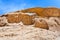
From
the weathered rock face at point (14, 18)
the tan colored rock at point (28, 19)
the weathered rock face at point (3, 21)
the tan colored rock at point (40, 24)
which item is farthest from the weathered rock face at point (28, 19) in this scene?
the weathered rock face at point (3, 21)

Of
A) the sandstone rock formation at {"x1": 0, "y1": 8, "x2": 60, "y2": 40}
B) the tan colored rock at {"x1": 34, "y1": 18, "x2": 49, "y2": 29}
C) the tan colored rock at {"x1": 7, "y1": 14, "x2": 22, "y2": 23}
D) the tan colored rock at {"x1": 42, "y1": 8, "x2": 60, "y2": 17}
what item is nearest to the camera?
the sandstone rock formation at {"x1": 0, "y1": 8, "x2": 60, "y2": 40}

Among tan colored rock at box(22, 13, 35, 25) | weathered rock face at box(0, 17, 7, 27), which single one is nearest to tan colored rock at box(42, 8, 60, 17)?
tan colored rock at box(22, 13, 35, 25)

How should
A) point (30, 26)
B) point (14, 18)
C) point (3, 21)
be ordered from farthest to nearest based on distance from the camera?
point (14, 18) < point (3, 21) < point (30, 26)

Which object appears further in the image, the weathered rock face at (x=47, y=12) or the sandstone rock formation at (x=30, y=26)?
the weathered rock face at (x=47, y=12)

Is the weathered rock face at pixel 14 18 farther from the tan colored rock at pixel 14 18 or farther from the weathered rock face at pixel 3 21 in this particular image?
the weathered rock face at pixel 3 21

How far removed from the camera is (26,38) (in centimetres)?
408

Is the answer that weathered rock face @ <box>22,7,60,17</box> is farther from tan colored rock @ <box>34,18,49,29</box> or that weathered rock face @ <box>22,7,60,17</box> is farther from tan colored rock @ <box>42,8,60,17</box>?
tan colored rock @ <box>34,18,49,29</box>

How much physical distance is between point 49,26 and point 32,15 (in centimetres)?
67

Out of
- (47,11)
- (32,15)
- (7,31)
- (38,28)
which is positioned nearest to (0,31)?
(7,31)

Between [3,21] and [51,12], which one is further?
[51,12]

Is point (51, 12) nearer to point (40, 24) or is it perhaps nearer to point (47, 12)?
point (47, 12)

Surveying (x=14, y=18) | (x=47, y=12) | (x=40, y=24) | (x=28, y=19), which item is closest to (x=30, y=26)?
(x=40, y=24)

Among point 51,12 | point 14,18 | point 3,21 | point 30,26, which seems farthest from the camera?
point 51,12

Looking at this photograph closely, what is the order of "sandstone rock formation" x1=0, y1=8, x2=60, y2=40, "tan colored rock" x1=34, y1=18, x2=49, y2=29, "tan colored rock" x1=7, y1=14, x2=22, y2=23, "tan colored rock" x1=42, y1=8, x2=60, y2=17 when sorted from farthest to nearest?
1. "tan colored rock" x1=42, y1=8, x2=60, y2=17
2. "tan colored rock" x1=7, y1=14, x2=22, y2=23
3. "tan colored rock" x1=34, y1=18, x2=49, y2=29
4. "sandstone rock formation" x1=0, y1=8, x2=60, y2=40
